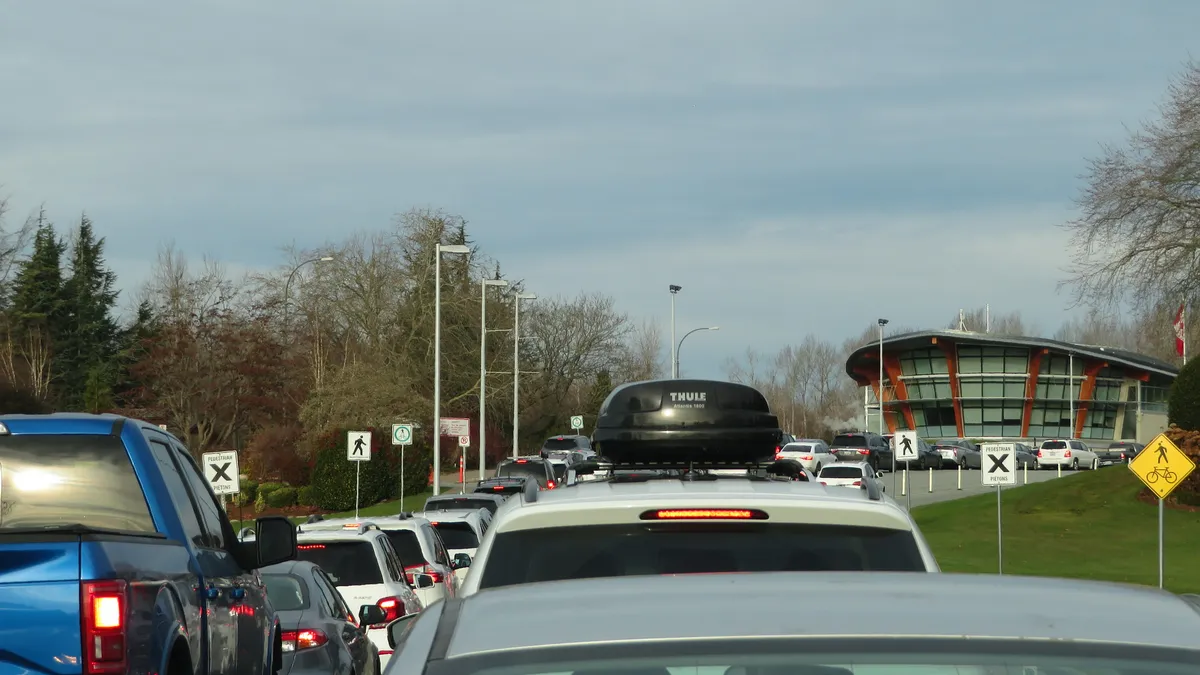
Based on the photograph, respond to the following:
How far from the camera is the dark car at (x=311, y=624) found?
11.3 meters

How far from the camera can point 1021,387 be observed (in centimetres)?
11925

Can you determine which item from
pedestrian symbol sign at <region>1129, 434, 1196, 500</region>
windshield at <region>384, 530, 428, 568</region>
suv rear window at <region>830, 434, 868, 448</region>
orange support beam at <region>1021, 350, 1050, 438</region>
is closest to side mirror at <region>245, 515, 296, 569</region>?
windshield at <region>384, 530, 428, 568</region>

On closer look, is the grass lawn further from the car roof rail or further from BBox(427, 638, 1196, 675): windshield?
BBox(427, 638, 1196, 675): windshield

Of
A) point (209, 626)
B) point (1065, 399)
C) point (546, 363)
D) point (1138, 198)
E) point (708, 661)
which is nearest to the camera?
point (708, 661)

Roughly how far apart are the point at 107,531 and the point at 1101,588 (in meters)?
3.99

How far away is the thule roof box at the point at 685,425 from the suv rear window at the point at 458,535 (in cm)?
1009

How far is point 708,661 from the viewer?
247 centimetres

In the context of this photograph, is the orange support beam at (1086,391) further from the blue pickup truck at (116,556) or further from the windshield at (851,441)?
the blue pickup truck at (116,556)

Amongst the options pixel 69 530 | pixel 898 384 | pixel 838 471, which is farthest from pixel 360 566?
pixel 898 384

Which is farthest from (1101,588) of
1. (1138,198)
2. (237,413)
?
(237,413)

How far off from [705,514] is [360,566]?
9.12 meters

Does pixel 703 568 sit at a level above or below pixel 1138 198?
below

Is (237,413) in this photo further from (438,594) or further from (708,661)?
(708,661)

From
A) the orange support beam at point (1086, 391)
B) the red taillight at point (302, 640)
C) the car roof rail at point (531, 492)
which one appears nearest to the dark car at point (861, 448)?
the orange support beam at point (1086, 391)
